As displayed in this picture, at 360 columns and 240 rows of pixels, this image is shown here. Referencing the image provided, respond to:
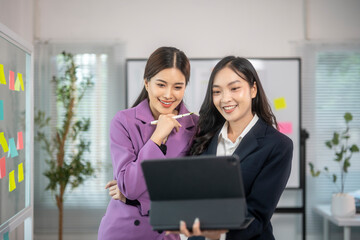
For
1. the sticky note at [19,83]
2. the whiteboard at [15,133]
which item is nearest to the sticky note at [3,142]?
the whiteboard at [15,133]

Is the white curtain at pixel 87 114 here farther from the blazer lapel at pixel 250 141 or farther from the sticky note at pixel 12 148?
the blazer lapel at pixel 250 141

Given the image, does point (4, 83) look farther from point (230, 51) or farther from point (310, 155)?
A: point (310, 155)

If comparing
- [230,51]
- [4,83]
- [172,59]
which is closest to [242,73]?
[172,59]

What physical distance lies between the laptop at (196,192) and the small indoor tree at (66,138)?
8.06 ft

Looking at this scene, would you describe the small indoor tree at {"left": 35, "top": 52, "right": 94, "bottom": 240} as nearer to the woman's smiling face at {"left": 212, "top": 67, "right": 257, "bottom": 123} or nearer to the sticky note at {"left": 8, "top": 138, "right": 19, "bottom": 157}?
the sticky note at {"left": 8, "top": 138, "right": 19, "bottom": 157}

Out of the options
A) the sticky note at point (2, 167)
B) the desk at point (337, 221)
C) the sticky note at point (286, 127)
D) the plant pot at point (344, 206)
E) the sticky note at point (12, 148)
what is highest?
the sticky note at point (286, 127)

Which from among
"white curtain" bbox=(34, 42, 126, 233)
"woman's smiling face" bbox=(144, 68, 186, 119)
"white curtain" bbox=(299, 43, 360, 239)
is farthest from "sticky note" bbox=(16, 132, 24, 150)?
"white curtain" bbox=(299, 43, 360, 239)

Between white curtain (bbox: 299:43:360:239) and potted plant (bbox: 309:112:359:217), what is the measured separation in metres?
0.06

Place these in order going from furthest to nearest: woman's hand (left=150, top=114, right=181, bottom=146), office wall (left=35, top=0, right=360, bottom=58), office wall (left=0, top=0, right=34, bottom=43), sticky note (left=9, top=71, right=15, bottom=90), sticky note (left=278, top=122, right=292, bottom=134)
A: 1. office wall (left=35, top=0, right=360, bottom=58)
2. sticky note (left=278, top=122, right=292, bottom=134)
3. office wall (left=0, top=0, right=34, bottom=43)
4. sticky note (left=9, top=71, right=15, bottom=90)
5. woman's hand (left=150, top=114, right=181, bottom=146)

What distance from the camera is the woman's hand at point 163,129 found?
1.39 metres

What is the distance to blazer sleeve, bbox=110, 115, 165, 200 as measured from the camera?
1.35 m

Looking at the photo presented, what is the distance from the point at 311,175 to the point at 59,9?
110 inches

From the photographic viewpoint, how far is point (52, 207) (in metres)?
3.63

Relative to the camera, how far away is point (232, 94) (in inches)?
54.4
